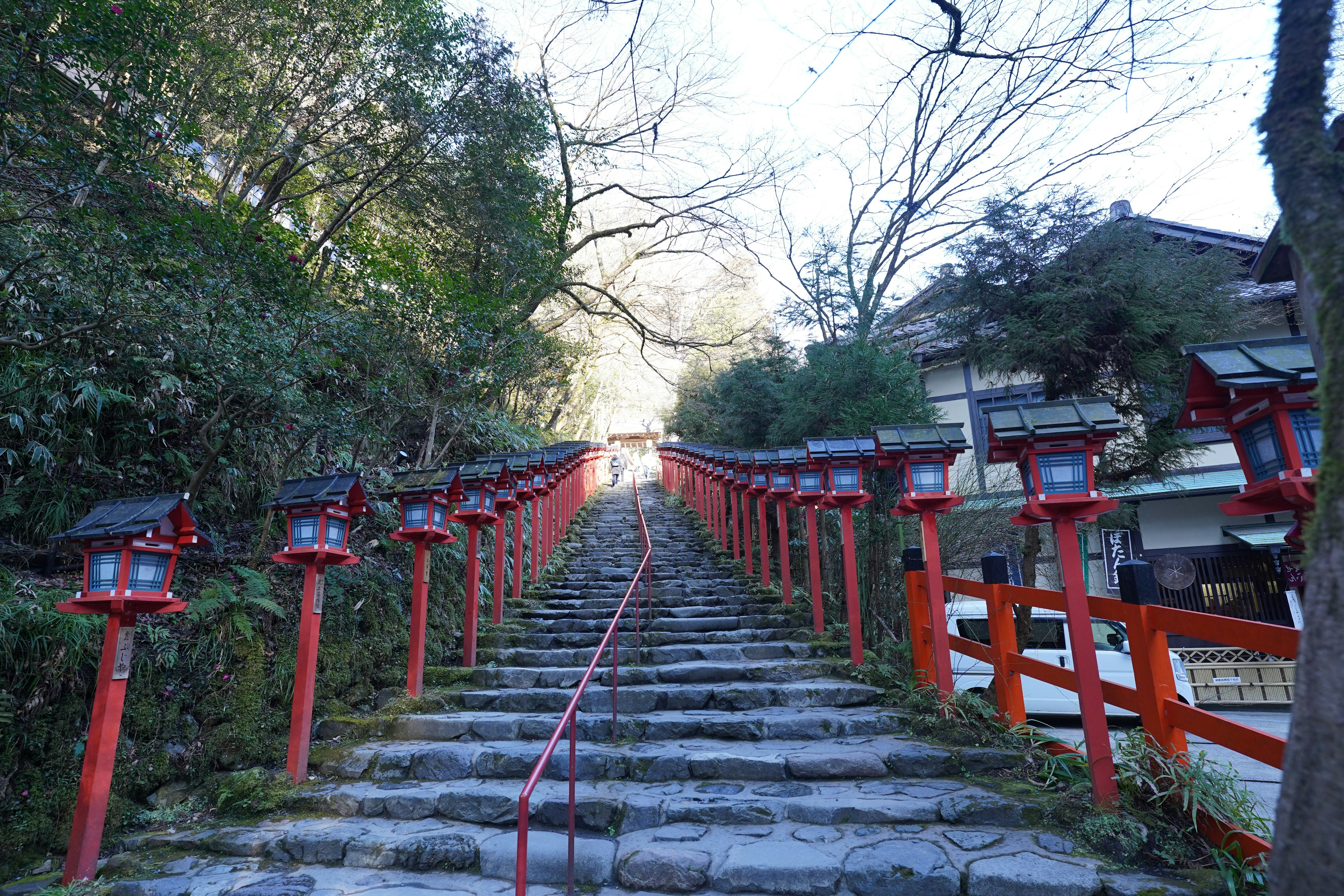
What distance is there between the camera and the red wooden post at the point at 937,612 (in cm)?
492

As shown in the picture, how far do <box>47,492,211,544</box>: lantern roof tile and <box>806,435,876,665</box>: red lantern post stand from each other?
5.01 m

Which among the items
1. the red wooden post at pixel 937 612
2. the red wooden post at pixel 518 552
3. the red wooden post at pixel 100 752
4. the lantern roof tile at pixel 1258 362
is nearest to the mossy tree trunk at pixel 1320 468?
the lantern roof tile at pixel 1258 362

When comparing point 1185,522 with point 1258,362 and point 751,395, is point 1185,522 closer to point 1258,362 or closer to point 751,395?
point 751,395

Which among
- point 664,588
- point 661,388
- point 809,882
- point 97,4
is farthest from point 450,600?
point 661,388

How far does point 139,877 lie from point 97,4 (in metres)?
5.18

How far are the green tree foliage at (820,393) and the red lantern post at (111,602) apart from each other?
22.4ft

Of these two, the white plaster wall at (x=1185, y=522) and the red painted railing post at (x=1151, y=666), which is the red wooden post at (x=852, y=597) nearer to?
the red painted railing post at (x=1151, y=666)

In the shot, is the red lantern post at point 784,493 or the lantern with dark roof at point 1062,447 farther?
the red lantern post at point 784,493

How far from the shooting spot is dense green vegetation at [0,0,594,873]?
156 inches

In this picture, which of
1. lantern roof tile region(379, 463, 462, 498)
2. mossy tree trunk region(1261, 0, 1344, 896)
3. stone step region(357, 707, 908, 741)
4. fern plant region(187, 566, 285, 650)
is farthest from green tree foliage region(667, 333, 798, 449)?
mossy tree trunk region(1261, 0, 1344, 896)

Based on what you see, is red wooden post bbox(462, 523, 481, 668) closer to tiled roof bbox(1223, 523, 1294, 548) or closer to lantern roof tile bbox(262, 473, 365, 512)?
lantern roof tile bbox(262, 473, 365, 512)

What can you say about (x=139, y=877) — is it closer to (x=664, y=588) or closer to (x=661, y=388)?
(x=664, y=588)

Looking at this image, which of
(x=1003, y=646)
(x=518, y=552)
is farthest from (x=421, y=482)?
(x=1003, y=646)

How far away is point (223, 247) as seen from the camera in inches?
189
